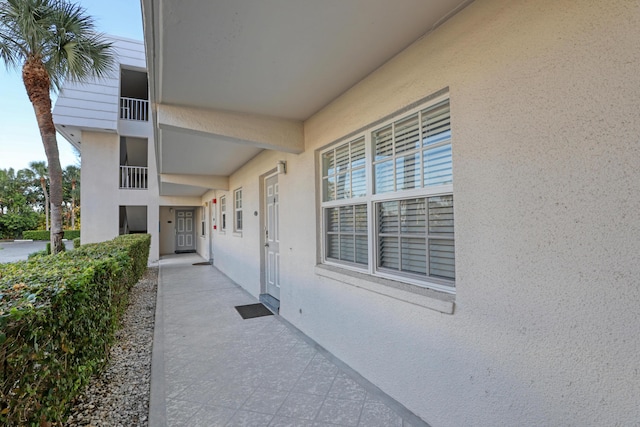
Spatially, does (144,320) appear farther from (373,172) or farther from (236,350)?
(373,172)

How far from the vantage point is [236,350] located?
12.5 ft

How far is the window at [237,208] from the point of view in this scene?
318 inches

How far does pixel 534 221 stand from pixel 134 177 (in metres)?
14.4

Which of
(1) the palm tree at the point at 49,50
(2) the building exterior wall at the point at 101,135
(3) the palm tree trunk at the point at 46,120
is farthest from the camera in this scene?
(2) the building exterior wall at the point at 101,135

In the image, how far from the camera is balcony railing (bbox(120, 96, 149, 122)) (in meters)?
12.7

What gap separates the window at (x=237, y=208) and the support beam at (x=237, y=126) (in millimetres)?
4154

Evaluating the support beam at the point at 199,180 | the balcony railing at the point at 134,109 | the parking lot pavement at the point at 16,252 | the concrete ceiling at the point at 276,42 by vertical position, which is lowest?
the parking lot pavement at the point at 16,252

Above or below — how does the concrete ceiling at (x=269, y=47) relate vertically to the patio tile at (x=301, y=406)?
above

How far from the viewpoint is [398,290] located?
2.59 meters

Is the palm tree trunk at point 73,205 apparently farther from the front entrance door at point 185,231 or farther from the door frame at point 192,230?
the front entrance door at point 185,231

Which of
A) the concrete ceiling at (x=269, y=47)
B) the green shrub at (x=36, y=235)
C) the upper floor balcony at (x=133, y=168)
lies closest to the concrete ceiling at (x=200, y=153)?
the concrete ceiling at (x=269, y=47)

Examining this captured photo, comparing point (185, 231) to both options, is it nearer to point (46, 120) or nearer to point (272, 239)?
point (46, 120)

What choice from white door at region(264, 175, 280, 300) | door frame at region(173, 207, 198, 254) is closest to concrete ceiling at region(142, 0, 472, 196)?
white door at region(264, 175, 280, 300)

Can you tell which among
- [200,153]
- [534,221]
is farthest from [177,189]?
[534,221]
